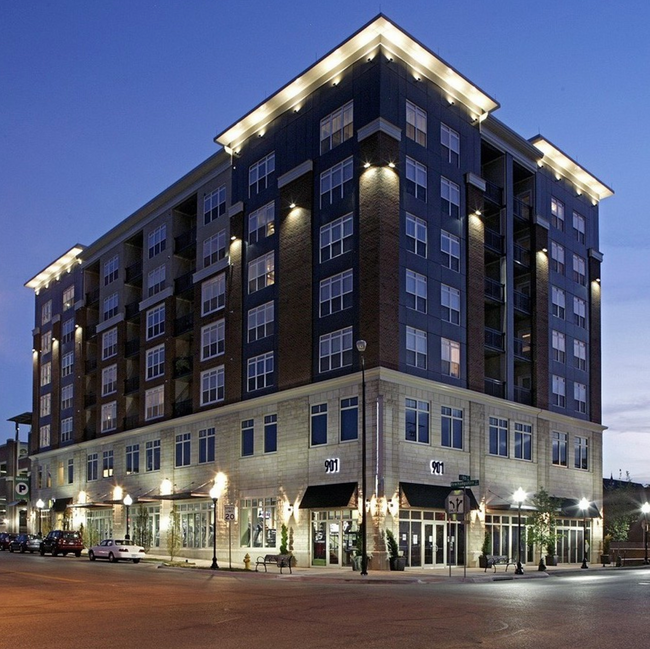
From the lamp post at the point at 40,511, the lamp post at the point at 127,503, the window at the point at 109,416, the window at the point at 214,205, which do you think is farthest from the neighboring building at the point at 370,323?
the lamp post at the point at 40,511

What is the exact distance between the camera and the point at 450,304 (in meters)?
50.8

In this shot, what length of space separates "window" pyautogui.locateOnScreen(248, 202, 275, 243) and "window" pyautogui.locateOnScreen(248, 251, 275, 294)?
1434mm

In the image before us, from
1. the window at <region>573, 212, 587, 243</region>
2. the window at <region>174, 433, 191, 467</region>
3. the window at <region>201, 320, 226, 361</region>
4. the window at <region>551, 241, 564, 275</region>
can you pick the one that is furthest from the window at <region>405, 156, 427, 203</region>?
the window at <region>174, 433, 191, 467</region>

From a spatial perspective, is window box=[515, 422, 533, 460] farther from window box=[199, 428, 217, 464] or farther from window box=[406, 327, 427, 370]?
window box=[199, 428, 217, 464]

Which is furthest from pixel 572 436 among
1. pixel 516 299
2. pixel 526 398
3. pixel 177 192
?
pixel 177 192

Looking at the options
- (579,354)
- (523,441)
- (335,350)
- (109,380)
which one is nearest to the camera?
(335,350)

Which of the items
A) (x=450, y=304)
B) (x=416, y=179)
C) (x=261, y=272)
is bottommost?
(x=450, y=304)

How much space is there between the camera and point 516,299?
190 ft

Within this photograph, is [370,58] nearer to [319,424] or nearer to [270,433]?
[319,424]

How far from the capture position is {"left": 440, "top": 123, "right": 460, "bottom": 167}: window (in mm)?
51781

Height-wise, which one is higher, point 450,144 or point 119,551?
point 450,144

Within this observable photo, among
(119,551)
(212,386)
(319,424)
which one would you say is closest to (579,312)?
(319,424)

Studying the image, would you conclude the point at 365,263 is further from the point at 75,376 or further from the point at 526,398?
the point at 75,376

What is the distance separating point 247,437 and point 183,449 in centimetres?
992
